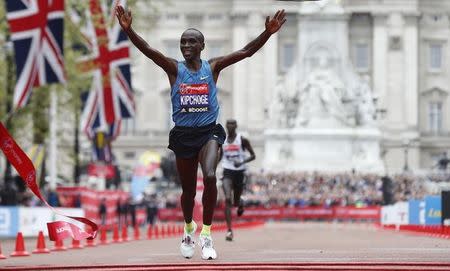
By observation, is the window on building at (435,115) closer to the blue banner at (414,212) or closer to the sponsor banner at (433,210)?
the blue banner at (414,212)

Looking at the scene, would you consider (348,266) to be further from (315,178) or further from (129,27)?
(315,178)

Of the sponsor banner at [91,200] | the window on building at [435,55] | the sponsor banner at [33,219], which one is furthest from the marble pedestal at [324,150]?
the sponsor banner at [33,219]

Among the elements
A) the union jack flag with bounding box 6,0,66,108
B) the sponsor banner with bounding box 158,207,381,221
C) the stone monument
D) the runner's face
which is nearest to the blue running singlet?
the runner's face

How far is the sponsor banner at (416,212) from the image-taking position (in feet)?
161

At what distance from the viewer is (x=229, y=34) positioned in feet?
451

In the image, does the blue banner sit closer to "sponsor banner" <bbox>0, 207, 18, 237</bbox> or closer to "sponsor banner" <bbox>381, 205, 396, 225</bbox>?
"sponsor banner" <bbox>381, 205, 396, 225</bbox>

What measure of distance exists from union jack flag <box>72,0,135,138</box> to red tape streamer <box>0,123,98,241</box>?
29773 mm

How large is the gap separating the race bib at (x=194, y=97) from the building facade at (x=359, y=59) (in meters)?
111

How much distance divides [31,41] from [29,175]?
21.6 m

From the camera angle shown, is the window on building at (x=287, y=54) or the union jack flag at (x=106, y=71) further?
the window on building at (x=287, y=54)

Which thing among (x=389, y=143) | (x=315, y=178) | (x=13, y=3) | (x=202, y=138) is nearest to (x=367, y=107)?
(x=315, y=178)

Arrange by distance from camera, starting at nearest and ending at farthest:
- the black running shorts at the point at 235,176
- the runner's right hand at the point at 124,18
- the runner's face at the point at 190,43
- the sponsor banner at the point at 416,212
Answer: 1. the runner's right hand at the point at 124,18
2. the runner's face at the point at 190,43
3. the black running shorts at the point at 235,176
4. the sponsor banner at the point at 416,212

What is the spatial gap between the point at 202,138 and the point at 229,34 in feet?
385

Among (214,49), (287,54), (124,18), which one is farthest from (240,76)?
(124,18)
